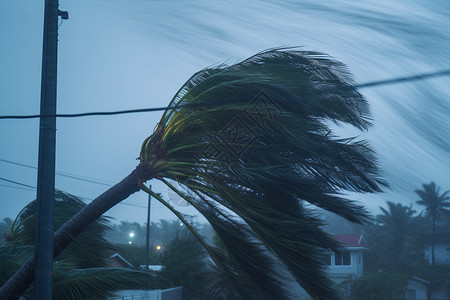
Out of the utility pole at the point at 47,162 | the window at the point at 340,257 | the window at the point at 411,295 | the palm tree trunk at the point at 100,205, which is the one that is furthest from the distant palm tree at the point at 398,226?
the utility pole at the point at 47,162

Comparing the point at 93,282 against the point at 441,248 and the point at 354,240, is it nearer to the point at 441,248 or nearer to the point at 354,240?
the point at 441,248

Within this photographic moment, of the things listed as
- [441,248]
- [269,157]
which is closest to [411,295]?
[441,248]

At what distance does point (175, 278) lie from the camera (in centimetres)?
1836

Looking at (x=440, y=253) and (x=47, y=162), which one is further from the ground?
(x=47, y=162)

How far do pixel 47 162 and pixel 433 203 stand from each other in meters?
3.80

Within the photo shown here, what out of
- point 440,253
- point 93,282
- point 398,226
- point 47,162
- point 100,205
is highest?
point 47,162

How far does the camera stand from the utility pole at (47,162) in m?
5.01

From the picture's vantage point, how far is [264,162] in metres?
5.44

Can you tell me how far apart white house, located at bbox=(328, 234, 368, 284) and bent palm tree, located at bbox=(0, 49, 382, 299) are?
1.32ft

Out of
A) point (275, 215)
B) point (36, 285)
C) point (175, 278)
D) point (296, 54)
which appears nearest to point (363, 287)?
point (275, 215)

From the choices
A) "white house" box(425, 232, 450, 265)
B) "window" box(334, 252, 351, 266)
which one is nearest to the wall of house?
"white house" box(425, 232, 450, 265)

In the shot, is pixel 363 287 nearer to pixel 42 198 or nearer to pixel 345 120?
pixel 345 120

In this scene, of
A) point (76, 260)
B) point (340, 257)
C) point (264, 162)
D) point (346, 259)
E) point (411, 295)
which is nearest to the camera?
point (264, 162)

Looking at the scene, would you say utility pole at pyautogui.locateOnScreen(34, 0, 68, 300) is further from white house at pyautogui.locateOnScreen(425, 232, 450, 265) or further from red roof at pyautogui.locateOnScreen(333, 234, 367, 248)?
red roof at pyautogui.locateOnScreen(333, 234, 367, 248)
